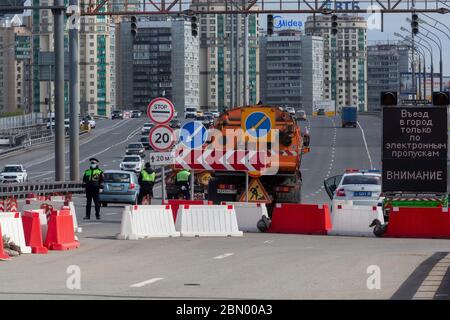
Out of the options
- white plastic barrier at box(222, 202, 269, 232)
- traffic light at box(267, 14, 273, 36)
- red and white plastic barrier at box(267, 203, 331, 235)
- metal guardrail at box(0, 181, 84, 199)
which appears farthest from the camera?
traffic light at box(267, 14, 273, 36)

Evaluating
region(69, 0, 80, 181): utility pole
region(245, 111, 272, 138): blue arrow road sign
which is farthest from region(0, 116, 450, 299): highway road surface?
region(69, 0, 80, 181): utility pole

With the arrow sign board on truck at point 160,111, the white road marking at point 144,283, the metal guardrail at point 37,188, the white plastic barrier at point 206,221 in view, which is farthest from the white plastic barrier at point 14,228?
the metal guardrail at point 37,188

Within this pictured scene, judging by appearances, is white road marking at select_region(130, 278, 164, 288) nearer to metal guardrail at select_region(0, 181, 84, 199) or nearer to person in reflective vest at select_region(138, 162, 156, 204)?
person in reflective vest at select_region(138, 162, 156, 204)

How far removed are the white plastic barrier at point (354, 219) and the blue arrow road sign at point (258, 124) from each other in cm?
610

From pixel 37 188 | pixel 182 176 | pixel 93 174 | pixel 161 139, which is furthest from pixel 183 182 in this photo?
pixel 161 139

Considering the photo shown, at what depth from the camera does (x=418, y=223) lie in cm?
2812

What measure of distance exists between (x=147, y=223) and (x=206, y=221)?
1.48 m

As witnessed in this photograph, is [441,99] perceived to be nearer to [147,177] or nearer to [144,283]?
[147,177]

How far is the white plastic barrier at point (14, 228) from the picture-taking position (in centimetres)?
2105

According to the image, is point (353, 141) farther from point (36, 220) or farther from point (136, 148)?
point (36, 220)

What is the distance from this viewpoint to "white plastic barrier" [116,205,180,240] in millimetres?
25761

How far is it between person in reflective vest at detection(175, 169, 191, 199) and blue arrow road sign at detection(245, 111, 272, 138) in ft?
25.2
